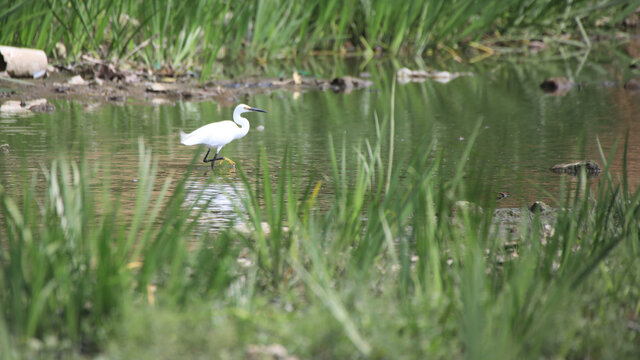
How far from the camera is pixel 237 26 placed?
12797 millimetres

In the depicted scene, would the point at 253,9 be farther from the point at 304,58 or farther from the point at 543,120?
the point at 543,120

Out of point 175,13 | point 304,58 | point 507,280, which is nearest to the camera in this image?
point 507,280

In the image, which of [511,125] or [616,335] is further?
[511,125]

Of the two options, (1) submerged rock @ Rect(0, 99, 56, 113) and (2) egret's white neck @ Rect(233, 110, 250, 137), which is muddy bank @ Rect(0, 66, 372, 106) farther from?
(2) egret's white neck @ Rect(233, 110, 250, 137)

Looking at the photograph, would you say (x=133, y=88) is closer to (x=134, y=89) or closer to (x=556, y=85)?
(x=134, y=89)

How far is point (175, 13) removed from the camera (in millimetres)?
9523

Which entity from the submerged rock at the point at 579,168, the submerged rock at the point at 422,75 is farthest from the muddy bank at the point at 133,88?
the submerged rock at the point at 579,168

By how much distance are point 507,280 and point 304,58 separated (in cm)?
1164

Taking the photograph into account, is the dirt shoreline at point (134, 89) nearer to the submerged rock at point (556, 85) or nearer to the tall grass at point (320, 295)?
the submerged rock at point (556, 85)

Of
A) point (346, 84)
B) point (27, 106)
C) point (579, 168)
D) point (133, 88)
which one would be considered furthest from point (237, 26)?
point (579, 168)

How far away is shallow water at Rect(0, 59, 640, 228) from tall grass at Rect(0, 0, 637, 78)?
81 cm

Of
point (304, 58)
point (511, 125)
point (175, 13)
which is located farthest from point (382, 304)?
point (304, 58)

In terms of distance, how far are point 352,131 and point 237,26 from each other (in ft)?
21.2

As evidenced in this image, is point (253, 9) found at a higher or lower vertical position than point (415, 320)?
higher
